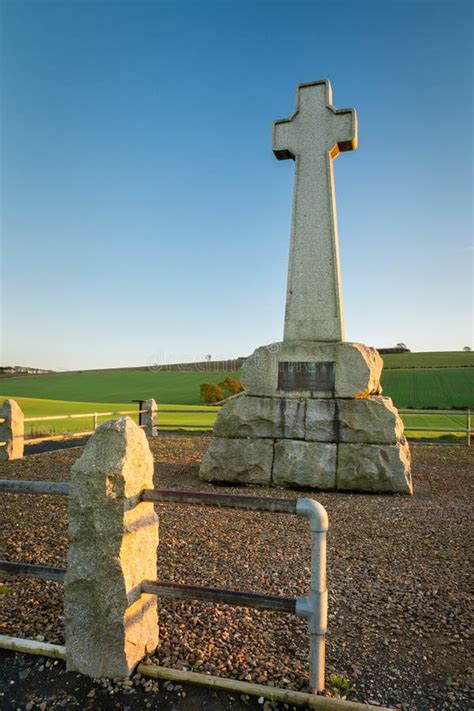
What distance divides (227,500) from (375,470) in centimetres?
575

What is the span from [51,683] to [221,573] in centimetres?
201

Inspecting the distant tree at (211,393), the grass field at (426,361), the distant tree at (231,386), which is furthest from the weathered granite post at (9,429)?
the grass field at (426,361)

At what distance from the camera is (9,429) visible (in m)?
12.6

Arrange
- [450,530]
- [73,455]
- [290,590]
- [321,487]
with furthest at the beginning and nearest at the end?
[73,455] < [321,487] < [450,530] < [290,590]

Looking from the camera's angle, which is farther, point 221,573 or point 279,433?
point 279,433

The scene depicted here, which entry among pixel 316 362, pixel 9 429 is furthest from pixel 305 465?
pixel 9 429

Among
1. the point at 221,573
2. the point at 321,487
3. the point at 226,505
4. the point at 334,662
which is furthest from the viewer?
the point at 321,487

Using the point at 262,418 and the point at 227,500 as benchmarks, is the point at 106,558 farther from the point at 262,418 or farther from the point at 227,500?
the point at 262,418

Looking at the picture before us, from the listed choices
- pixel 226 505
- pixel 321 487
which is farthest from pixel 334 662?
pixel 321 487

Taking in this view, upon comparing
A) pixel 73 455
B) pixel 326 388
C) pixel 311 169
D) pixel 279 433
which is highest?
pixel 311 169

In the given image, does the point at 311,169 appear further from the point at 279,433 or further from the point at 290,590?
the point at 290,590

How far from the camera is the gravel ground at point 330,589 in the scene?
3.02 meters

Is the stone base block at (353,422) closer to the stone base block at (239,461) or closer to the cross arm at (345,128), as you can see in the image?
the stone base block at (239,461)

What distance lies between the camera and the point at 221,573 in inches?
180
